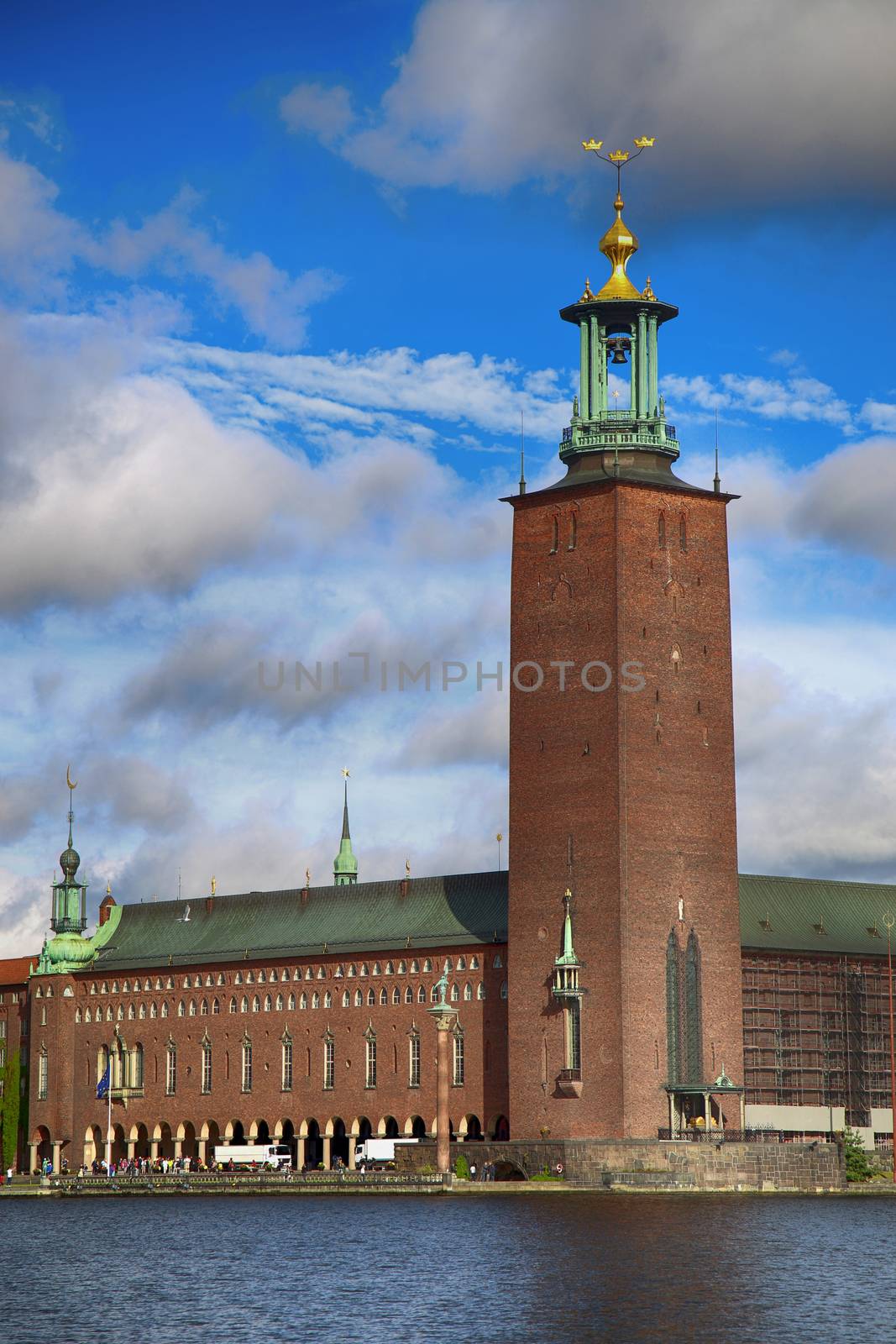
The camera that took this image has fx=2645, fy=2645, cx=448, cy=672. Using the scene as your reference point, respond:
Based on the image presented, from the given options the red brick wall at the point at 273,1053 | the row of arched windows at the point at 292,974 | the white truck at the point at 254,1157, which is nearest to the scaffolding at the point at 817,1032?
the red brick wall at the point at 273,1053

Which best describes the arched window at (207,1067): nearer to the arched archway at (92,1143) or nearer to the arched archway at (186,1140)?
the arched archway at (186,1140)

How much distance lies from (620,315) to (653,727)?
18080mm

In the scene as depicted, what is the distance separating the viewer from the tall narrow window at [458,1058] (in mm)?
120875

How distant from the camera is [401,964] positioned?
422 feet

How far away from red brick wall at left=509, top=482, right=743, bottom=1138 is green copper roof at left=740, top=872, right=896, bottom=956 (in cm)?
1265

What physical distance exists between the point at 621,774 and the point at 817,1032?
2167 cm

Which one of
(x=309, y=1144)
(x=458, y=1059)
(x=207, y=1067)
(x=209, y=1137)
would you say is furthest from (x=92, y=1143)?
(x=458, y=1059)

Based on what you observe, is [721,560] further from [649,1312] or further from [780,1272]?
[649,1312]

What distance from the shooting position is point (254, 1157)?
423 feet

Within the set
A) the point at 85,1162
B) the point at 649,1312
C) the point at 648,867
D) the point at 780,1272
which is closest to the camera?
the point at 649,1312

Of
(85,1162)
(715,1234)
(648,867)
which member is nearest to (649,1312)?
(715,1234)

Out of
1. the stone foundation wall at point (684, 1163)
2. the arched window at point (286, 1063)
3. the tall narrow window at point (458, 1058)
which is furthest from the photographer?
the arched window at point (286, 1063)

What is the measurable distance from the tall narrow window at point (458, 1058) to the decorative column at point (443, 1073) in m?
3.70

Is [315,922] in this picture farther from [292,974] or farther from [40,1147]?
[40,1147]
